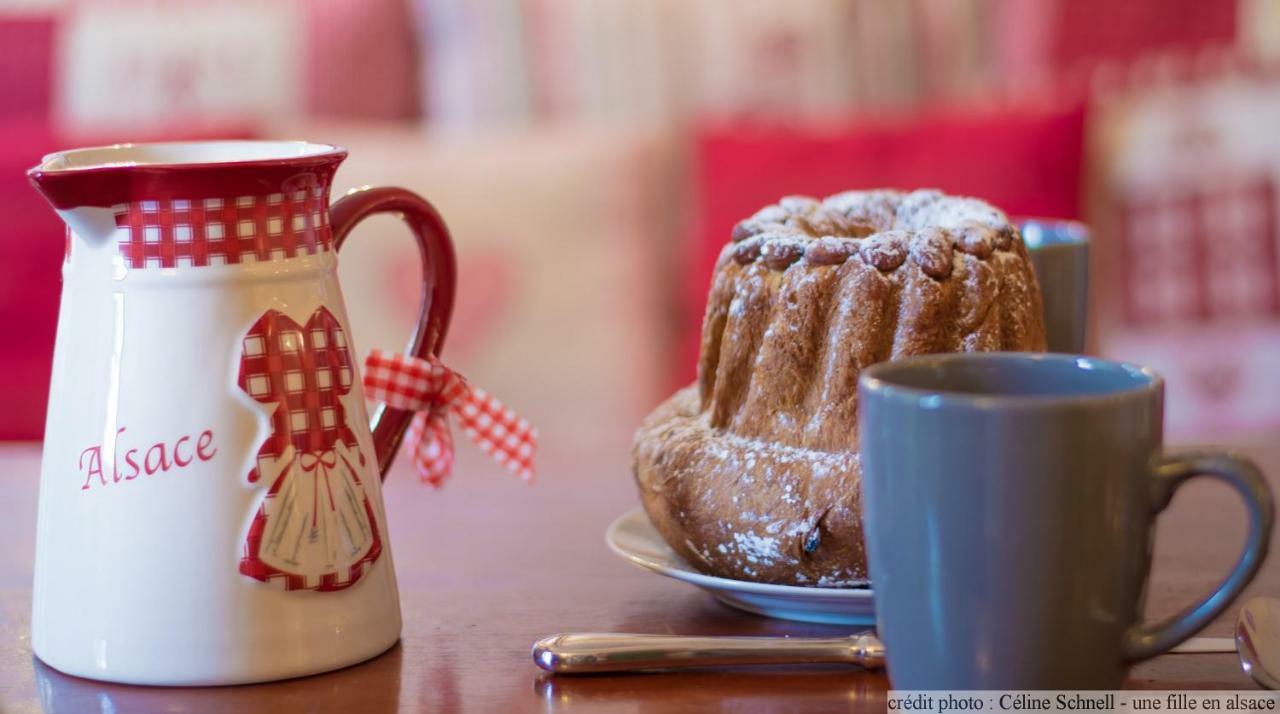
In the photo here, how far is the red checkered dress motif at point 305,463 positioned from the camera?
0.56 metres

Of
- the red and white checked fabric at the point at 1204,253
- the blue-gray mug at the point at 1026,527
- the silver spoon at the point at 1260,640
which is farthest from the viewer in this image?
the red and white checked fabric at the point at 1204,253

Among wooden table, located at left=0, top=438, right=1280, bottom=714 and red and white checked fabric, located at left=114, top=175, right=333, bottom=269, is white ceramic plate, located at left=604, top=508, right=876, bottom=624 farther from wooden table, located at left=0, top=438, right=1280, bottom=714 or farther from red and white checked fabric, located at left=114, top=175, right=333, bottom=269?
red and white checked fabric, located at left=114, top=175, right=333, bottom=269

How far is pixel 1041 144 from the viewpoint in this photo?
1.82m

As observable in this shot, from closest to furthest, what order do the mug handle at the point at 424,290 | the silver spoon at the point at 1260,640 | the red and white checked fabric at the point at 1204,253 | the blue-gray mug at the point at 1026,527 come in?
the blue-gray mug at the point at 1026,527
the silver spoon at the point at 1260,640
the mug handle at the point at 424,290
the red and white checked fabric at the point at 1204,253

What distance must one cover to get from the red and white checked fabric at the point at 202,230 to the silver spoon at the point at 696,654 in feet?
→ 0.66

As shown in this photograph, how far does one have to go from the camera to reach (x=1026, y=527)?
44 cm

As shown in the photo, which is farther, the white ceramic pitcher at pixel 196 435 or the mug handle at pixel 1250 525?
the white ceramic pitcher at pixel 196 435

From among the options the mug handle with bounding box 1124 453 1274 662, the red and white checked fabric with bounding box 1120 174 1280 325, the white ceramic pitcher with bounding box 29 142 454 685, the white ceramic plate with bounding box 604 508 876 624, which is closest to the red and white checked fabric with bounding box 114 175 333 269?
A: the white ceramic pitcher with bounding box 29 142 454 685

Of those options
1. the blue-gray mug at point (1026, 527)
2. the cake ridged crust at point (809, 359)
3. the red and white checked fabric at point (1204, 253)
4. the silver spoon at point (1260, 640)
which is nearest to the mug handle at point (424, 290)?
the cake ridged crust at point (809, 359)

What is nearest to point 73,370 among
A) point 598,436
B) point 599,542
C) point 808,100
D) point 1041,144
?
point 599,542

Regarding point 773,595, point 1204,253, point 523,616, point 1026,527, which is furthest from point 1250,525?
point 1204,253

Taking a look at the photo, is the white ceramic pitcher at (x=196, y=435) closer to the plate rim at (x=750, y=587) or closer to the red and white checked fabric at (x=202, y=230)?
the red and white checked fabric at (x=202, y=230)

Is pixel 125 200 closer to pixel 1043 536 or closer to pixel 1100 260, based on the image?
pixel 1043 536

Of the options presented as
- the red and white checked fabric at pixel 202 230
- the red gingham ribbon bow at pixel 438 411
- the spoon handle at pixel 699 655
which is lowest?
the spoon handle at pixel 699 655
